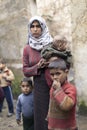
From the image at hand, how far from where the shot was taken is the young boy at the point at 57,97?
3266mm

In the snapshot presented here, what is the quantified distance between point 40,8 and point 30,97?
247cm

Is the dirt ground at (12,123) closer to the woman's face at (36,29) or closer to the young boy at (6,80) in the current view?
the young boy at (6,80)

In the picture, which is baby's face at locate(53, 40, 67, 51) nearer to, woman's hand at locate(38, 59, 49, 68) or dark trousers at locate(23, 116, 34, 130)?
woman's hand at locate(38, 59, 49, 68)

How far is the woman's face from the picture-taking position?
4.28 meters

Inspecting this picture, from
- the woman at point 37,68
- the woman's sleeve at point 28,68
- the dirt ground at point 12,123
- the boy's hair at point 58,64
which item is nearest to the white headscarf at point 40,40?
the woman at point 37,68

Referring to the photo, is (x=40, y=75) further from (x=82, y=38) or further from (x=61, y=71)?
(x=82, y=38)

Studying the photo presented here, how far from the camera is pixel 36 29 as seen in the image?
4281 mm

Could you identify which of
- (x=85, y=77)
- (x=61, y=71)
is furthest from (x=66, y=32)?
(x=61, y=71)

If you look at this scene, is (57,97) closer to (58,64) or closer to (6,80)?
(58,64)

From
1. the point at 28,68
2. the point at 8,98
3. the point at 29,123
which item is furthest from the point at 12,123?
the point at 28,68

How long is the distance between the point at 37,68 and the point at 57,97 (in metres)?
0.94

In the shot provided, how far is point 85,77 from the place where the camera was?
625 centimetres

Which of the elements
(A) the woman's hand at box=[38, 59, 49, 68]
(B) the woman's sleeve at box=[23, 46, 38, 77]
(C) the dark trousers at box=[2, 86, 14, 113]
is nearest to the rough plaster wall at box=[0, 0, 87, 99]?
(C) the dark trousers at box=[2, 86, 14, 113]

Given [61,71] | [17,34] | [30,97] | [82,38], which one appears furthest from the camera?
[17,34]
